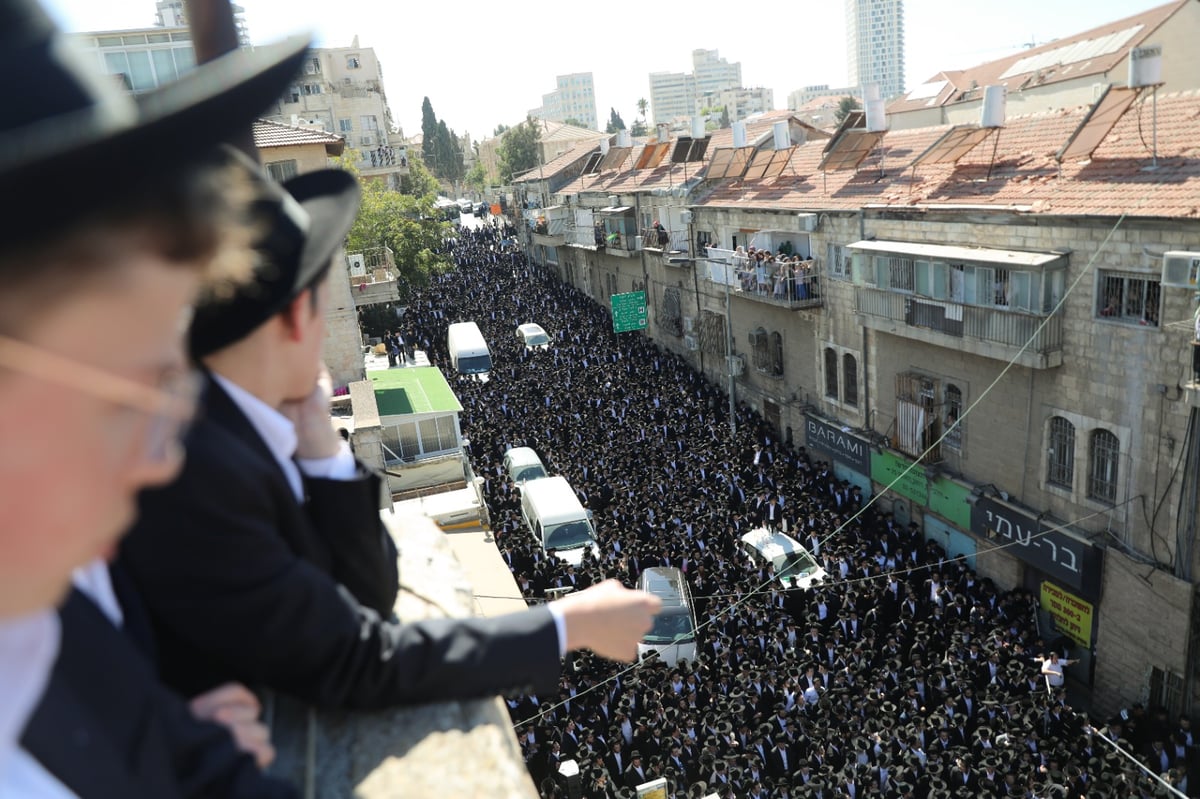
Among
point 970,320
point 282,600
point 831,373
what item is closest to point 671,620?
point 970,320

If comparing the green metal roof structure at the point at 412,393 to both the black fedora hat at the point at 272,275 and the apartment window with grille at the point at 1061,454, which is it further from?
the black fedora hat at the point at 272,275

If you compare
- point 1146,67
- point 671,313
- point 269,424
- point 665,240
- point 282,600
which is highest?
point 1146,67

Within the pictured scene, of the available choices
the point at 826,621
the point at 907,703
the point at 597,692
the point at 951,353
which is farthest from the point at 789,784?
the point at 951,353

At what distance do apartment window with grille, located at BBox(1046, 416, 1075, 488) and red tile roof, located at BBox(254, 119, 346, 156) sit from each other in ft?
59.8

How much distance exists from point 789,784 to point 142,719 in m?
10.8

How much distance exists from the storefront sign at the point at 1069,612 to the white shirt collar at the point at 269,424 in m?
16.8

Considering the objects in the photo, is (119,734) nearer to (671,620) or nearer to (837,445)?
(671,620)

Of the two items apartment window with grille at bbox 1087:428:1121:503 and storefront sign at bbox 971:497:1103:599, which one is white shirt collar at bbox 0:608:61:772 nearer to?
apartment window with grille at bbox 1087:428:1121:503

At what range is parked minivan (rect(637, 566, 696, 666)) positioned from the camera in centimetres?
1413

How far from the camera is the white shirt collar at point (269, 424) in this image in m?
1.96

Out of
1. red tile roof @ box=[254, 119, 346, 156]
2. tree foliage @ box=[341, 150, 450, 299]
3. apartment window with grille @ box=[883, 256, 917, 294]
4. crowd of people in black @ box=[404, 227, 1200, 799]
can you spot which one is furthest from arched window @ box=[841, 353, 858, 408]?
tree foliage @ box=[341, 150, 450, 299]

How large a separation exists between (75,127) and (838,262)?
2179 cm

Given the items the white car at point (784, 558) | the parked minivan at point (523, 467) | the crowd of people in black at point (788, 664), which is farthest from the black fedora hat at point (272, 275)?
the parked minivan at point (523, 467)

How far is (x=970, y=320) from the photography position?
649 inches
